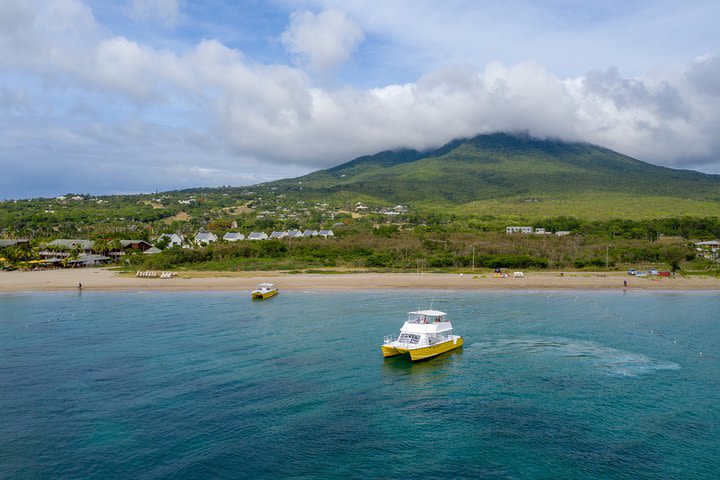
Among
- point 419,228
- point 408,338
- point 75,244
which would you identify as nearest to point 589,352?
point 408,338

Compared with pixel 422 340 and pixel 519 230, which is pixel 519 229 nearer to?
pixel 519 230

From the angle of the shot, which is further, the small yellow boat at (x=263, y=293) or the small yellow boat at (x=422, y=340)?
the small yellow boat at (x=263, y=293)

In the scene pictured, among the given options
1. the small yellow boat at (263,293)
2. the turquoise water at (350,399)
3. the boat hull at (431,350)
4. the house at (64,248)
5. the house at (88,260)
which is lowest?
the turquoise water at (350,399)

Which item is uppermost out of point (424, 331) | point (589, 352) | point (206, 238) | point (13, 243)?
point (206, 238)

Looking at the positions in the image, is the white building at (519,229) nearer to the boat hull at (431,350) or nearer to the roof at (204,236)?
the roof at (204,236)

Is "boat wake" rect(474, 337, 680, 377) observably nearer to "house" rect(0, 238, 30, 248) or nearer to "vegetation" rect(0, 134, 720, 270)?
"vegetation" rect(0, 134, 720, 270)

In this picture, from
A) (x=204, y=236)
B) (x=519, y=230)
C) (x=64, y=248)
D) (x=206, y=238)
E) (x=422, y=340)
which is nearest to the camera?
(x=422, y=340)

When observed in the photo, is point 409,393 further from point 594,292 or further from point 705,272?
point 705,272

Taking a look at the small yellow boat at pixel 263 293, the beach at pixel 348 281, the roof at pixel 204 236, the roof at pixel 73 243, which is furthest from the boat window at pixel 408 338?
the roof at pixel 204 236
